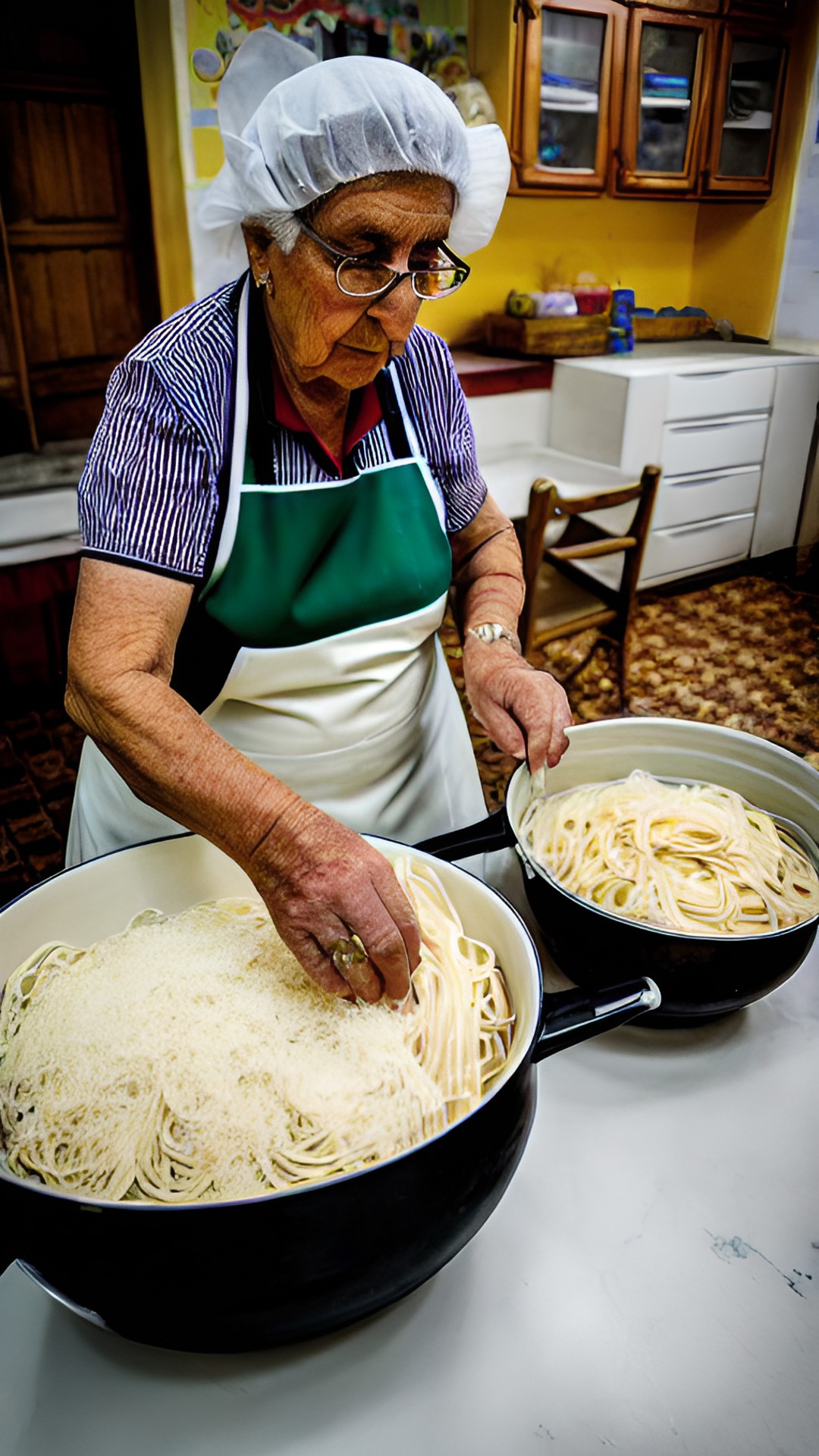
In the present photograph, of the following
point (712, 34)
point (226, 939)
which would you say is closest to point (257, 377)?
point (226, 939)

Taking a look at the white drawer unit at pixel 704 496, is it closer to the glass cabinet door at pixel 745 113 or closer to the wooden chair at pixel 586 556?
the wooden chair at pixel 586 556

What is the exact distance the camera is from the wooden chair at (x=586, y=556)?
293cm

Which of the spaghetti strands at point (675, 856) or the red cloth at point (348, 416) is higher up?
the red cloth at point (348, 416)

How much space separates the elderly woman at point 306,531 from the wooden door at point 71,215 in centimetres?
279

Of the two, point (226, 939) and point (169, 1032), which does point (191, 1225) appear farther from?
point (226, 939)

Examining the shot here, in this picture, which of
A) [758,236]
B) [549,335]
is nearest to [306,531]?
[549,335]

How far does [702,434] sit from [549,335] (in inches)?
35.5

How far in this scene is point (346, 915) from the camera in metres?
0.74

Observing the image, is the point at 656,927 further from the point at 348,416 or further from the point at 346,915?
the point at 348,416

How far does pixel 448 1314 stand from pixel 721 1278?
0.20 metres

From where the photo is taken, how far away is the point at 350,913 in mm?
734

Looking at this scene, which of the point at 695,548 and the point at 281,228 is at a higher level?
the point at 281,228

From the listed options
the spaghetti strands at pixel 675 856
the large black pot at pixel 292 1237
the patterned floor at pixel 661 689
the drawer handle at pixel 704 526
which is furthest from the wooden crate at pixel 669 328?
the large black pot at pixel 292 1237

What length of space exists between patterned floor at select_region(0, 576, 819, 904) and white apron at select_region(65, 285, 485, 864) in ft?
5.75
